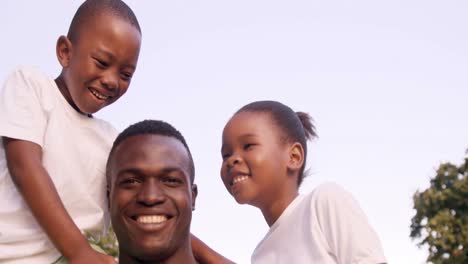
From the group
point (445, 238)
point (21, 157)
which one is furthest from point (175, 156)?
point (445, 238)

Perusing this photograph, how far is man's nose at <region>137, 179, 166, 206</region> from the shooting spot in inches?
138

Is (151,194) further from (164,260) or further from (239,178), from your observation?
(239,178)

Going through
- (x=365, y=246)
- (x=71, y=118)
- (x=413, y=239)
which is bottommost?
(x=413, y=239)

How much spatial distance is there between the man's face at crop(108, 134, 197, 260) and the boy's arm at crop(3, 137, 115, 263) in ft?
0.58

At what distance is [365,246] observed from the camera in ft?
14.3

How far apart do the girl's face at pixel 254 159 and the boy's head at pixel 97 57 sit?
131 centimetres

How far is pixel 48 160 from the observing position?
12.4 ft

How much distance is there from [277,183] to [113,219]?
1703mm

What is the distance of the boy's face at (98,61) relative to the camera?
3.89 m

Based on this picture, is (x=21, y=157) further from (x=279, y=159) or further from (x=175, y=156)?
(x=279, y=159)

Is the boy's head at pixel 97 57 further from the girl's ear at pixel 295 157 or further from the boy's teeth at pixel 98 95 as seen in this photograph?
the girl's ear at pixel 295 157

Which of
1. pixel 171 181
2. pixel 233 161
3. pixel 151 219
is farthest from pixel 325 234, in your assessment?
pixel 151 219

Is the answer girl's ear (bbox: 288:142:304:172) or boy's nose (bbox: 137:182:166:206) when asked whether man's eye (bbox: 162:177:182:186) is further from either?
girl's ear (bbox: 288:142:304:172)

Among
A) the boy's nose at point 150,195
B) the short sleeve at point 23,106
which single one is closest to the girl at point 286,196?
the boy's nose at point 150,195
